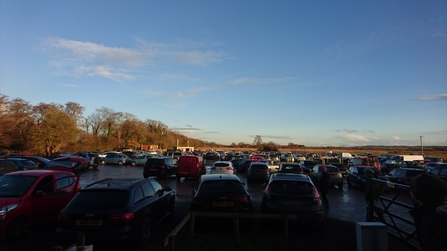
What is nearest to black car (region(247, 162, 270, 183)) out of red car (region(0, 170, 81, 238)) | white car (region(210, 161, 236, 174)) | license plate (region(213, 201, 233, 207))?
white car (region(210, 161, 236, 174))

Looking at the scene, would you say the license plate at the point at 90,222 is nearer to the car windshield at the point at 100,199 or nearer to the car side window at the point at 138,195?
the car windshield at the point at 100,199

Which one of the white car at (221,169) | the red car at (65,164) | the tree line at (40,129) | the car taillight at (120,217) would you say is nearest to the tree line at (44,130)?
the tree line at (40,129)

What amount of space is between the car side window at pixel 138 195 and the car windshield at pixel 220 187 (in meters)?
1.53

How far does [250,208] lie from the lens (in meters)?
7.88

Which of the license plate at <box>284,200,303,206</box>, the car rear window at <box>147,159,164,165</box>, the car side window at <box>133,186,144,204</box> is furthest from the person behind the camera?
the car rear window at <box>147,159,164,165</box>

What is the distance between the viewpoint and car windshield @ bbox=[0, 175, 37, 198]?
768cm

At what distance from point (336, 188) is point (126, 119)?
69905mm

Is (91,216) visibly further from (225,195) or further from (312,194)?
(312,194)

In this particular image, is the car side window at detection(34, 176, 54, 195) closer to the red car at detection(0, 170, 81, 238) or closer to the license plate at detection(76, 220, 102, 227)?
the red car at detection(0, 170, 81, 238)

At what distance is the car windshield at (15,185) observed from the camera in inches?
303

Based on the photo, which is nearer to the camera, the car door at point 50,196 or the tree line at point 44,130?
the car door at point 50,196

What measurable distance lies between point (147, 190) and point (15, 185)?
3449 millimetres

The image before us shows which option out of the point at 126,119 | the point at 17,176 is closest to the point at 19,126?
the point at 126,119

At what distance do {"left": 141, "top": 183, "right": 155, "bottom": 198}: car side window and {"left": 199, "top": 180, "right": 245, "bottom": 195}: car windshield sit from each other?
4.39ft
